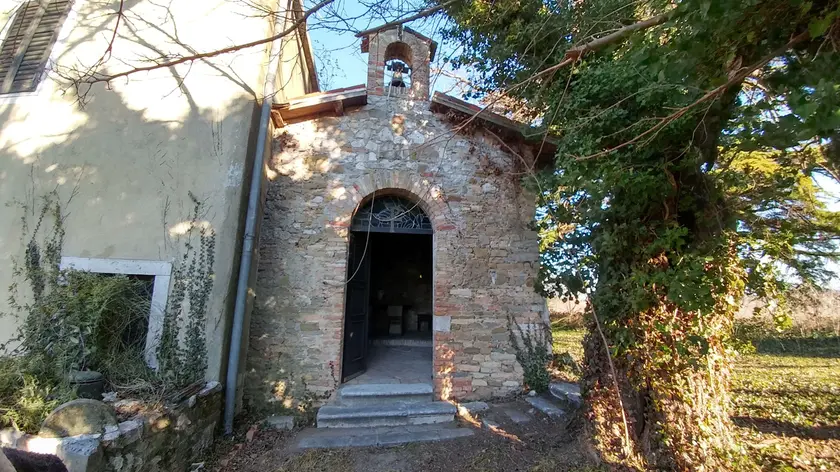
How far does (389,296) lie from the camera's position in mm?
9570

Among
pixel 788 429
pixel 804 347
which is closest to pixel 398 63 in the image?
pixel 788 429

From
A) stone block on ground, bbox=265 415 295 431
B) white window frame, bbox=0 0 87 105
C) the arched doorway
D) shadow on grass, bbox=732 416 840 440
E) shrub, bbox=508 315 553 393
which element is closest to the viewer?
shadow on grass, bbox=732 416 840 440

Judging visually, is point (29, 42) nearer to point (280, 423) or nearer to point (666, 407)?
point (280, 423)

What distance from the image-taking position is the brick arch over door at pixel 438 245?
485 cm

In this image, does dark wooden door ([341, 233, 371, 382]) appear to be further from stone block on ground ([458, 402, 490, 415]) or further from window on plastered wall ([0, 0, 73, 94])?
window on plastered wall ([0, 0, 73, 94])

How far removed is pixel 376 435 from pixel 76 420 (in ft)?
8.56

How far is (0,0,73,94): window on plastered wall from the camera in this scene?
470 centimetres

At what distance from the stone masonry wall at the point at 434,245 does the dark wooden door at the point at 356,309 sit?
0.35 m

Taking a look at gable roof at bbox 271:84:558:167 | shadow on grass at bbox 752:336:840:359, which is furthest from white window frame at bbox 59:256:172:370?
shadow on grass at bbox 752:336:840:359

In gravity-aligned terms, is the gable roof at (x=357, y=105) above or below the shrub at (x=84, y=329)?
above

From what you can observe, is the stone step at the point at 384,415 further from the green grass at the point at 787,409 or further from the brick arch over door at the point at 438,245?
the green grass at the point at 787,409

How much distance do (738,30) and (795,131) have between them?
0.65m

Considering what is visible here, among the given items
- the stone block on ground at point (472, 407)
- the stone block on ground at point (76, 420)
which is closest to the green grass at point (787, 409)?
the stone block on ground at point (472, 407)

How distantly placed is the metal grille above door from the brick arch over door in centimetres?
11
